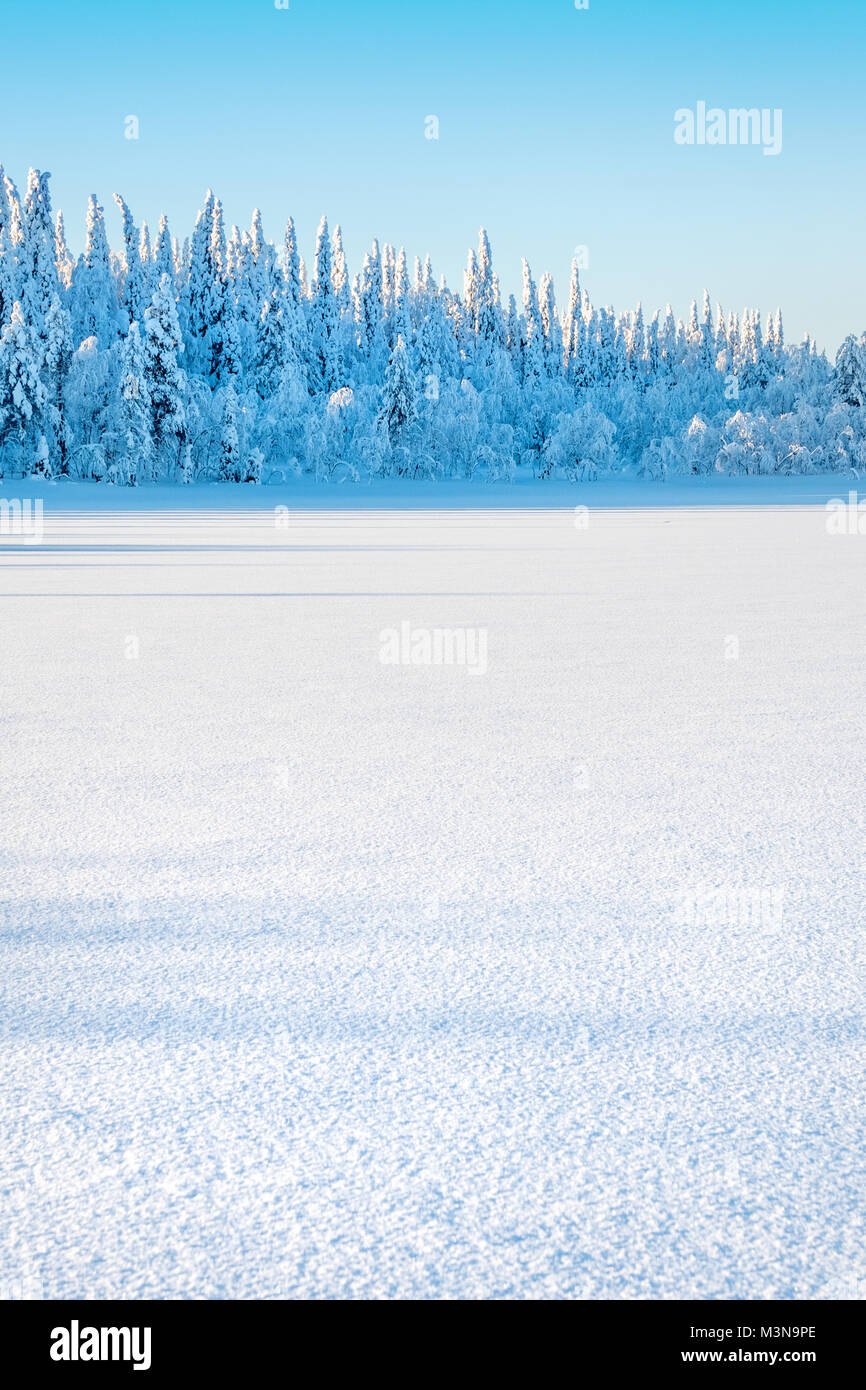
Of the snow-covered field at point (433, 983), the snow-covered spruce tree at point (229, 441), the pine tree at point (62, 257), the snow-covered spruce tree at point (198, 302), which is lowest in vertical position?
the snow-covered field at point (433, 983)

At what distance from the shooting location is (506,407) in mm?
92438

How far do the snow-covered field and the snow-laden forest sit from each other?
46855 mm

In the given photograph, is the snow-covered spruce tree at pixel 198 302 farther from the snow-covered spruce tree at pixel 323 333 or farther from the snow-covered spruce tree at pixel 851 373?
the snow-covered spruce tree at pixel 851 373

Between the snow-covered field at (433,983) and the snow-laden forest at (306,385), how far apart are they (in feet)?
154

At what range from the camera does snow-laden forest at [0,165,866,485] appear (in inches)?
2055

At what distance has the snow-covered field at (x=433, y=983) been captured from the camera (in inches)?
68.5

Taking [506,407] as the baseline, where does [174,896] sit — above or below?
below

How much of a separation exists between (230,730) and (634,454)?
A: 3342 inches

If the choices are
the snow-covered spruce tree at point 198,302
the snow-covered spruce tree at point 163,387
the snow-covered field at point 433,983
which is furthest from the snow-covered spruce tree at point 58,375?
the snow-covered field at point 433,983

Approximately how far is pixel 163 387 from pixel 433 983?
52.8m

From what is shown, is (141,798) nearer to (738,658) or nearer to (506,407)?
(738,658)

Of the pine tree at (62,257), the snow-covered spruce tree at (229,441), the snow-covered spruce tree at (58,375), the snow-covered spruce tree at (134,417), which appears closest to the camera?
the snow-covered spruce tree at (134,417)
